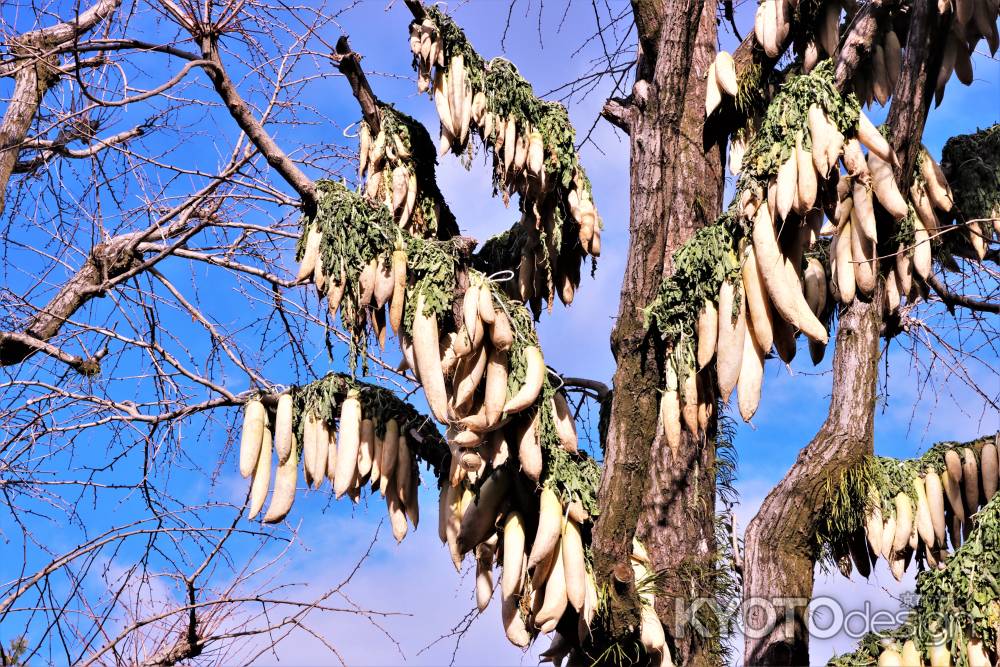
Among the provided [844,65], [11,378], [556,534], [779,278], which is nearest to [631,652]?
[556,534]

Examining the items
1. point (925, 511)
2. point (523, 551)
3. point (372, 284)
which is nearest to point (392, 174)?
point (372, 284)

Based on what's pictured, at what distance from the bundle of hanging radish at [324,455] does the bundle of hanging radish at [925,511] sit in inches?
57.6

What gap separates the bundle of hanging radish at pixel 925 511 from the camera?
11.4ft

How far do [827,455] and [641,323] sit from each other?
2.84 feet

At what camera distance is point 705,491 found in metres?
3.63

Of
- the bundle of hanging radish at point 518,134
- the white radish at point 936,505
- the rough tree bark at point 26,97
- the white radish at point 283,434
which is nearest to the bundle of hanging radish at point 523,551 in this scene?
the white radish at point 283,434

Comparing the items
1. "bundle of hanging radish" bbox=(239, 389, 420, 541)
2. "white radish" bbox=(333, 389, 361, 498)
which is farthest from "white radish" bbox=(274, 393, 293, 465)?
"white radish" bbox=(333, 389, 361, 498)

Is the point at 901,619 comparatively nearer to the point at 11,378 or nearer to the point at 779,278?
the point at 779,278

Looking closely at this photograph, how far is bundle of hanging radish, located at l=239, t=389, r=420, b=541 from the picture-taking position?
10.9 ft

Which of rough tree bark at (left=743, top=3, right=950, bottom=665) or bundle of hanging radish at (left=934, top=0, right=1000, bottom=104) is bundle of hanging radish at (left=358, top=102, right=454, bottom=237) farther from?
bundle of hanging radish at (left=934, top=0, right=1000, bottom=104)

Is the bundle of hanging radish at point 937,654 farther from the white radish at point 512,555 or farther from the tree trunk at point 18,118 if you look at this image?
the tree trunk at point 18,118

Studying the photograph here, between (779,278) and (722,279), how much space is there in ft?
0.61

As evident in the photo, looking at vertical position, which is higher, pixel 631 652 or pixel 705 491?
pixel 705 491

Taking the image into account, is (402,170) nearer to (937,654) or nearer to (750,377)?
(750,377)
